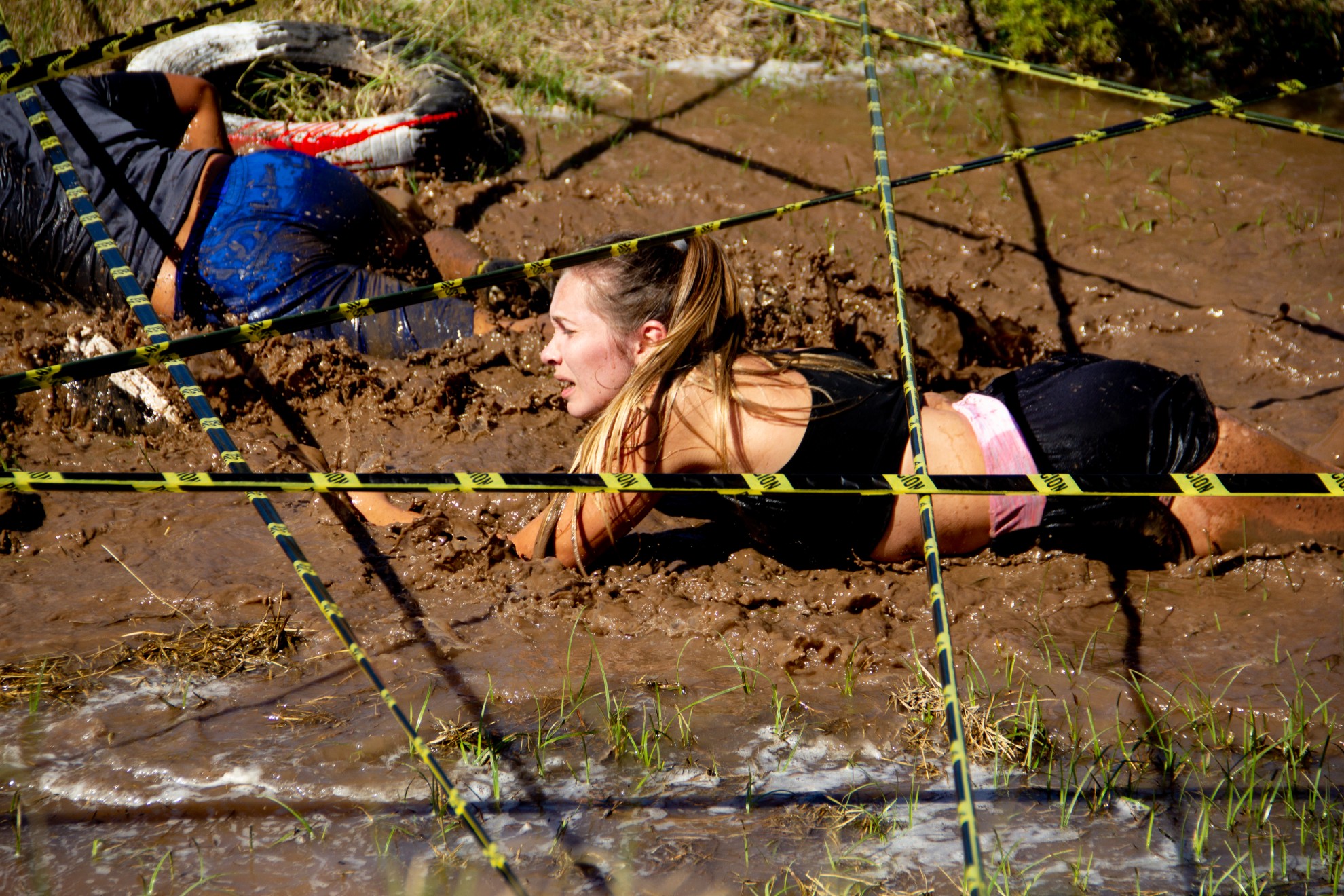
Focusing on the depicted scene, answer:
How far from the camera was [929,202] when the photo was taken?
4582 millimetres

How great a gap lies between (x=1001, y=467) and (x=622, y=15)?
176 inches

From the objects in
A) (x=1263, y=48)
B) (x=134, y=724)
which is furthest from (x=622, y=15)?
(x=134, y=724)

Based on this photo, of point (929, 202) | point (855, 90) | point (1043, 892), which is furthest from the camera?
point (855, 90)

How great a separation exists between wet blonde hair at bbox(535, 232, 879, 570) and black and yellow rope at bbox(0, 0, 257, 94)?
1422mm

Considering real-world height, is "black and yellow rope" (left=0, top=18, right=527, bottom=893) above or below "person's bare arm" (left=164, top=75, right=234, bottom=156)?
below

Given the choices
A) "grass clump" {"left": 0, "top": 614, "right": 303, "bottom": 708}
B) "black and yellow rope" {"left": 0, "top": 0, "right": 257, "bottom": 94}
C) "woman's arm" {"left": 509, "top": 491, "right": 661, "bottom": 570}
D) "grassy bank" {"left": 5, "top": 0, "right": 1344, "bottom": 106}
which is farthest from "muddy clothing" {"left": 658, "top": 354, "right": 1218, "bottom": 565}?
"grassy bank" {"left": 5, "top": 0, "right": 1344, "bottom": 106}

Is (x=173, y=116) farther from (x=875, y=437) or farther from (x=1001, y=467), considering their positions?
(x=1001, y=467)

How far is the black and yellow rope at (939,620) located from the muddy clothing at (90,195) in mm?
2556

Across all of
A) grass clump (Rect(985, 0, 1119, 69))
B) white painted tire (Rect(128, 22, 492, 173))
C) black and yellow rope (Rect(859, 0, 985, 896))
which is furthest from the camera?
grass clump (Rect(985, 0, 1119, 69))

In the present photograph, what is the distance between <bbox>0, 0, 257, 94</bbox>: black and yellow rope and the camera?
250 centimetres

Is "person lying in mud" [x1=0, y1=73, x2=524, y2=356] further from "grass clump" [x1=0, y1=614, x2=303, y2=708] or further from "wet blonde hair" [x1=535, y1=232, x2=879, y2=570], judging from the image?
"grass clump" [x1=0, y1=614, x2=303, y2=708]

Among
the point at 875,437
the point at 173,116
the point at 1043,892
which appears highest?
the point at 173,116

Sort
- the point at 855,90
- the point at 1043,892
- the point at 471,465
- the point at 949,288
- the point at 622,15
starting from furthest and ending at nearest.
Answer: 1. the point at 622,15
2. the point at 855,90
3. the point at 949,288
4. the point at 471,465
5. the point at 1043,892

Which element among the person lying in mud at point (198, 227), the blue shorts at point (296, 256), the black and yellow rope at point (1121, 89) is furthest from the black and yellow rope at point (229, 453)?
the black and yellow rope at point (1121, 89)
